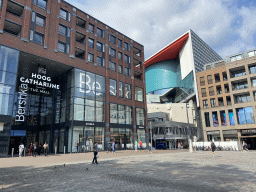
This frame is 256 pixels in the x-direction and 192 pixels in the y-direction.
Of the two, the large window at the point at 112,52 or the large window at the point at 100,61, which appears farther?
the large window at the point at 112,52

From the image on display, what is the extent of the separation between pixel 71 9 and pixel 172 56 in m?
63.1

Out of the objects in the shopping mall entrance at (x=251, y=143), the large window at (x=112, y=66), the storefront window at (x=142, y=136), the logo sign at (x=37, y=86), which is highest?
the large window at (x=112, y=66)

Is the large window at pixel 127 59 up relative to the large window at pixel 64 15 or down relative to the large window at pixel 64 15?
down

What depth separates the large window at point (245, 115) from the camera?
45719mm

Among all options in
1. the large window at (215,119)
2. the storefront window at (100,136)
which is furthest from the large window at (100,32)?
the large window at (215,119)

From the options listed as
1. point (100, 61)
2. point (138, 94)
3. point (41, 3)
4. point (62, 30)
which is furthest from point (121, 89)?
point (41, 3)

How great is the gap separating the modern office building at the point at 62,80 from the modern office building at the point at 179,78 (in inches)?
852

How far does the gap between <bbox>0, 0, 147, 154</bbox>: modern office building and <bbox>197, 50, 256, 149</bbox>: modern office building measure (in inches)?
843

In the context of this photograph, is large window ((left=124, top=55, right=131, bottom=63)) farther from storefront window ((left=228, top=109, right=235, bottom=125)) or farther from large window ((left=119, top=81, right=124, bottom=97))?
storefront window ((left=228, top=109, right=235, bottom=125))

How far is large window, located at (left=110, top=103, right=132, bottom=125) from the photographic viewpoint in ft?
125

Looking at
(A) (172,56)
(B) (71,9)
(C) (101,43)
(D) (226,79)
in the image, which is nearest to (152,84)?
(A) (172,56)

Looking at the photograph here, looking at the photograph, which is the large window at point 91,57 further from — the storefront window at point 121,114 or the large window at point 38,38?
the storefront window at point 121,114

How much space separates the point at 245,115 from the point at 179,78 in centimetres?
4100

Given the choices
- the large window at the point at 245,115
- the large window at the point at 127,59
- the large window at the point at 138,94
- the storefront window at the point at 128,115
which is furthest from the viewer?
the large window at the point at 245,115
